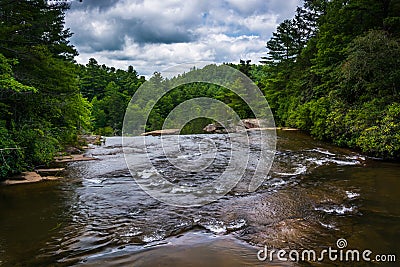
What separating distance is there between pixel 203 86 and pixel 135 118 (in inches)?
519

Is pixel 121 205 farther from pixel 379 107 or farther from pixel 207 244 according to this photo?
pixel 379 107

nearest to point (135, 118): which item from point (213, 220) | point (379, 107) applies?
point (379, 107)

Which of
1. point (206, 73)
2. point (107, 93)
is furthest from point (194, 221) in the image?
point (107, 93)

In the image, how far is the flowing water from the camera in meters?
4.00

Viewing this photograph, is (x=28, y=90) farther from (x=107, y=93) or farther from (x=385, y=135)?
(x=107, y=93)

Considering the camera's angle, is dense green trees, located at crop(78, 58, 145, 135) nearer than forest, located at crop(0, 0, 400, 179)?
No

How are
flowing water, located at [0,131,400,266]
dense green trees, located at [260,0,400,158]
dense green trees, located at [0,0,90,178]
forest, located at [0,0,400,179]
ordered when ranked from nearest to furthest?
flowing water, located at [0,131,400,266], dense green trees, located at [0,0,90,178], forest, located at [0,0,400,179], dense green trees, located at [260,0,400,158]

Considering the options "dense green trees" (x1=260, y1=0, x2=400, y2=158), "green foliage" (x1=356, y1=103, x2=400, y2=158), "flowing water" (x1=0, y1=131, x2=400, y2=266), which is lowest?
"flowing water" (x1=0, y1=131, x2=400, y2=266)

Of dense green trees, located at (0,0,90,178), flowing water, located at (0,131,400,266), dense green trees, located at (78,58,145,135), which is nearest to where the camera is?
flowing water, located at (0,131,400,266)

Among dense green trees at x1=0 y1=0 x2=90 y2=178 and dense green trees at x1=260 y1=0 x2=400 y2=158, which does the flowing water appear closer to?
dense green trees at x1=0 y1=0 x2=90 y2=178

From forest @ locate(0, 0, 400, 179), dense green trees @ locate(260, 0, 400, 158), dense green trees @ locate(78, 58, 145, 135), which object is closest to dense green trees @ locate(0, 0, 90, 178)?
forest @ locate(0, 0, 400, 179)

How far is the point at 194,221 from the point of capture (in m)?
5.22

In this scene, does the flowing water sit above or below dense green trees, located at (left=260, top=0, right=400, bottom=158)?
below

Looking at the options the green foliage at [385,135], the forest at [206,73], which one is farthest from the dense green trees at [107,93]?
the green foliage at [385,135]
